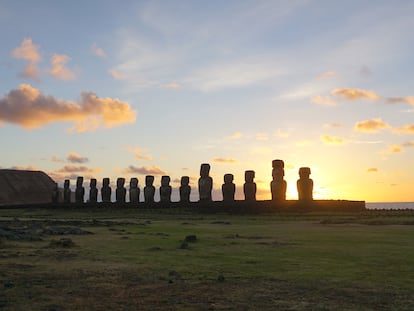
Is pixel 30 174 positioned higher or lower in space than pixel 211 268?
higher

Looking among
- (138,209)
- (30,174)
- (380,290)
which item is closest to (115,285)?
(380,290)

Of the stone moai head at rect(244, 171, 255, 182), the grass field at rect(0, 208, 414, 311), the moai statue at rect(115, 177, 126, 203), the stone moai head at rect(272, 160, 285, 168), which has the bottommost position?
the grass field at rect(0, 208, 414, 311)

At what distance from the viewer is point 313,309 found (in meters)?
6.73

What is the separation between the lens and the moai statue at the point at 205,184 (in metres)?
41.8

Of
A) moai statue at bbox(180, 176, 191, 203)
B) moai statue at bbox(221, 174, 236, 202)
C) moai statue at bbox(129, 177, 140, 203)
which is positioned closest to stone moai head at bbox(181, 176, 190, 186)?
moai statue at bbox(180, 176, 191, 203)

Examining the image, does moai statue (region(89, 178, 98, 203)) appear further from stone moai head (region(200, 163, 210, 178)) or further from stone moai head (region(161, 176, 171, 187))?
stone moai head (region(200, 163, 210, 178))

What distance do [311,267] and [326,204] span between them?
26.6m

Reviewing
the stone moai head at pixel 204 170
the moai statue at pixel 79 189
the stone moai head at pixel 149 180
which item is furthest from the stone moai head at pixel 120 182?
the stone moai head at pixel 204 170

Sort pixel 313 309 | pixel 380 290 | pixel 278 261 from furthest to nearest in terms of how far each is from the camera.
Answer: pixel 278 261 → pixel 380 290 → pixel 313 309

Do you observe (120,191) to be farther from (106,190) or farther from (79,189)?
(79,189)

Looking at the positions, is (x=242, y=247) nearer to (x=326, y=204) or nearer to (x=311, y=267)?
(x=311, y=267)

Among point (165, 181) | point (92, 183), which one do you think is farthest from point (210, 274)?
Result: point (92, 183)

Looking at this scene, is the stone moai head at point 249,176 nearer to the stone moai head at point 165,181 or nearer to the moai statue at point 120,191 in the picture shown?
the stone moai head at point 165,181

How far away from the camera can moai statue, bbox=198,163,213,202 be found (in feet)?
137
